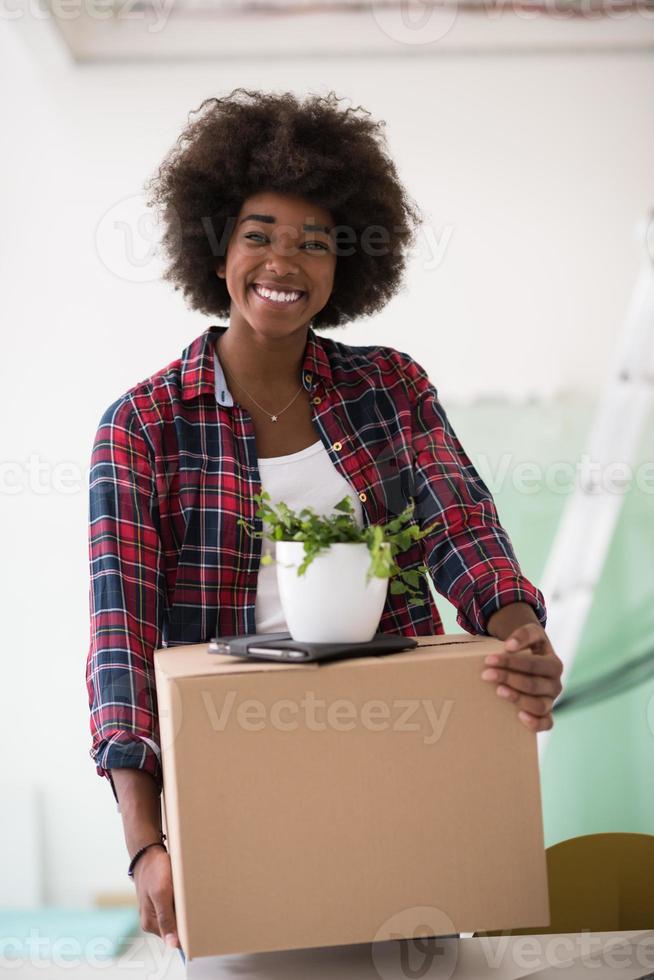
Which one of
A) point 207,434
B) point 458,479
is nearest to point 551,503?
point 458,479

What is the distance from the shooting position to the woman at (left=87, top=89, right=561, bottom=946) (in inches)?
50.2

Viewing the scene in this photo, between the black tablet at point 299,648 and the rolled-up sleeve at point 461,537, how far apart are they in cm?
28

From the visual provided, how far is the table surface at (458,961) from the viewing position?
107 centimetres

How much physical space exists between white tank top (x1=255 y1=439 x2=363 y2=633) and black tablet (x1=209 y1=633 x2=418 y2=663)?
0.76ft

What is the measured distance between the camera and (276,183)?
147cm

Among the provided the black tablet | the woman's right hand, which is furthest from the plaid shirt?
the black tablet

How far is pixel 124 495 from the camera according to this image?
1320mm

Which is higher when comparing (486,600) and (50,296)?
(50,296)

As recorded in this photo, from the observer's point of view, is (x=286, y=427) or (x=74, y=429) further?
(x=74, y=429)

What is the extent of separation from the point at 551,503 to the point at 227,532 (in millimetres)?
1935

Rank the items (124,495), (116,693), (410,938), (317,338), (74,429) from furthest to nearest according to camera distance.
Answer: (74,429)
(317,338)
(124,495)
(116,693)
(410,938)

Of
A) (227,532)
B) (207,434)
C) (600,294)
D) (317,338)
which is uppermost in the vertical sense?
(600,294)

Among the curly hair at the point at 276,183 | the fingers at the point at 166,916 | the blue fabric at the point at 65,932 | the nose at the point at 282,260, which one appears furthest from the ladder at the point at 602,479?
the fingers at the point at 166,916

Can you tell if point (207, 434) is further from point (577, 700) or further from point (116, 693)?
point (577, 700)
